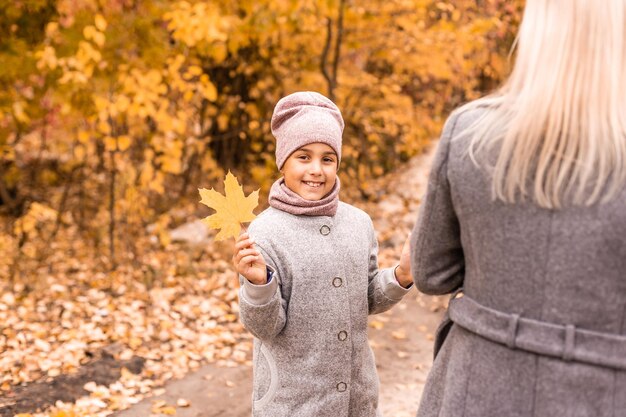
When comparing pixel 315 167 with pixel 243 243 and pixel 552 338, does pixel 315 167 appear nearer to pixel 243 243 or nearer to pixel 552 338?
pixel 243 243

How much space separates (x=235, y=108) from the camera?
857 centimetres

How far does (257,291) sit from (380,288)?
1.63 feet

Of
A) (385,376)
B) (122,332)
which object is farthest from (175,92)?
(385,376)

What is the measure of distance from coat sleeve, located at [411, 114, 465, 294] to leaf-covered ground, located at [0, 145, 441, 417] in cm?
298

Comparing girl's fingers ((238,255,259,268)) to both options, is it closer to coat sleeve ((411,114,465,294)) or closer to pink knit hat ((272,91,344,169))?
pink knit hat ((272,91,344,169))

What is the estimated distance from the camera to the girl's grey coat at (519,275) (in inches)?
52.6

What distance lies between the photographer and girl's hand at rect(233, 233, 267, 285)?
6.58 ft

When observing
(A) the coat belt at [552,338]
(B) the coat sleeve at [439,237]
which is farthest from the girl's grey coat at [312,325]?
(A) the coat belt at [552,338]

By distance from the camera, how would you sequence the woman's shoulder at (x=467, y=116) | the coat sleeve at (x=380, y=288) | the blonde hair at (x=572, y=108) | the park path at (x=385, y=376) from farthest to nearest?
the park path at (x=385, y=376)
the coat sleeve at (x=380, y=288)
the woman's shoulder at (x=467, y=116)
the blonde hair at (x=572, y=108)

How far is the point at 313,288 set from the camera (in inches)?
88.7

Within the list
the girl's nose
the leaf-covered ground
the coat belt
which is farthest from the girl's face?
the leaf-covered ground

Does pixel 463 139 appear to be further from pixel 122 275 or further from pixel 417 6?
pixel 417 6

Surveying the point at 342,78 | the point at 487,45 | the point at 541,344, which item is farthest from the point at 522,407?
the point at 487,45

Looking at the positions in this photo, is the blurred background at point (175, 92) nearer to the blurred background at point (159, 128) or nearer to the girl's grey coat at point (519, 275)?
the blurred background at point (159, 128)
